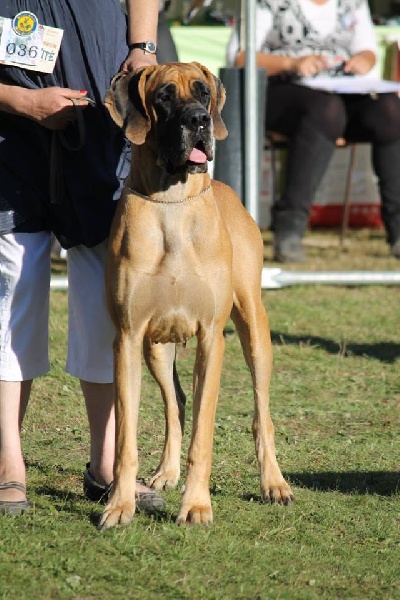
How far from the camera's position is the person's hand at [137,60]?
13.1 ft

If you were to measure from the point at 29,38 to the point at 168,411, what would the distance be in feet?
5.12

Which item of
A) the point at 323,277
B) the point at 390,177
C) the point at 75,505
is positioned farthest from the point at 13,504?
the point at 390,177

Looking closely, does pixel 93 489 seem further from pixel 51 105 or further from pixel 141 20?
pixel 141 20

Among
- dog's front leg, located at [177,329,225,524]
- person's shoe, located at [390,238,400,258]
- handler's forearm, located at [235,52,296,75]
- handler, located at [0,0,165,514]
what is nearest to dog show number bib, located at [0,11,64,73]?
handler, located at [0,0,165,514]

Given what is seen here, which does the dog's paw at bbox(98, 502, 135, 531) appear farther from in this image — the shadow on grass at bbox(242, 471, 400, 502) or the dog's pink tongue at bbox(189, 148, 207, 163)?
the dog's pink tongue at bbox(189, 148, 207, 163)

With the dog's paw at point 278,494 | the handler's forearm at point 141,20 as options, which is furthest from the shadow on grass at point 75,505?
the handler's forearm at point 141,20

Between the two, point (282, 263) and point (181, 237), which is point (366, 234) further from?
point (181, 237)

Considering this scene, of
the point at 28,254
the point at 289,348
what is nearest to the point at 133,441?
the point at 28,254

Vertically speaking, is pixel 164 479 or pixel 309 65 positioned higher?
pixel 309 65

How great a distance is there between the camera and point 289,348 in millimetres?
6816

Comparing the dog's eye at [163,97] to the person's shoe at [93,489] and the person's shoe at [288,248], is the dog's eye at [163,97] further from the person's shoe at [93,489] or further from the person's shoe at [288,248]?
the person's shoe at [288,248]

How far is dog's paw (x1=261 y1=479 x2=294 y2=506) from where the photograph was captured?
4.18m

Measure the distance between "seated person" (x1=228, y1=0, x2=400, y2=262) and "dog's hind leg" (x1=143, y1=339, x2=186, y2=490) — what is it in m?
4.64

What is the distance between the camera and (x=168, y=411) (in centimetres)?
450
